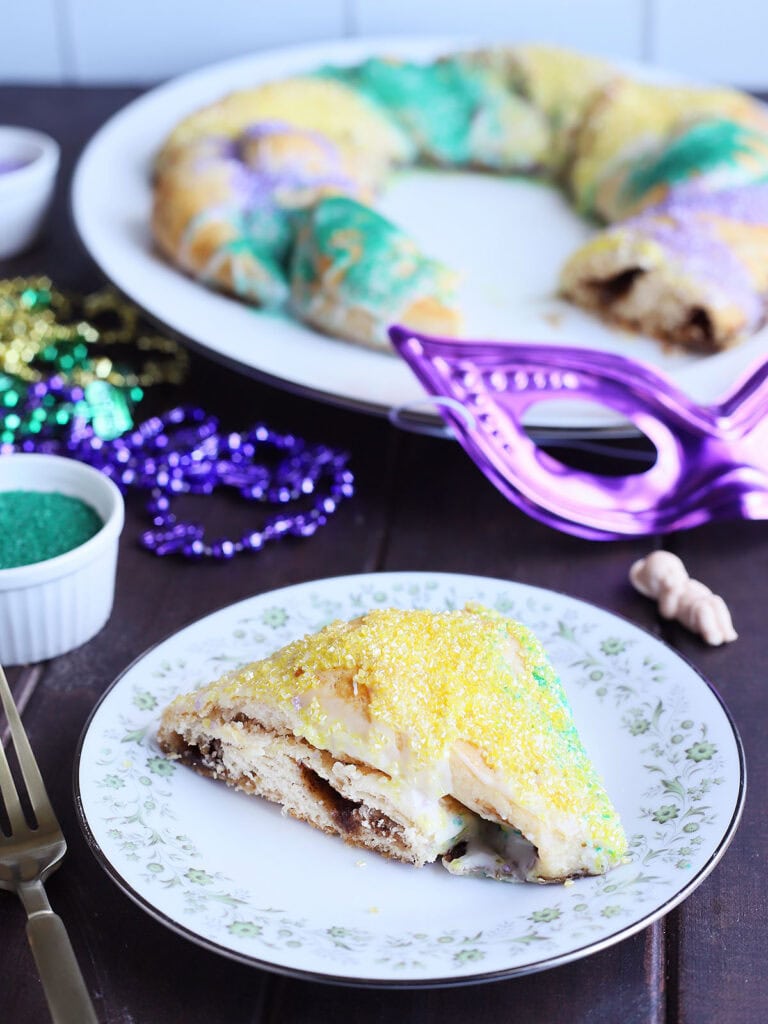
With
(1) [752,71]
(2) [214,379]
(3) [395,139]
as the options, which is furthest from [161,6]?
(2) [214,379]

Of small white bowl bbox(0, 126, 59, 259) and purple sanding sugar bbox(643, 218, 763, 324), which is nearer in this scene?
purple sanding sugar bbox(643, 218, 763, 324)

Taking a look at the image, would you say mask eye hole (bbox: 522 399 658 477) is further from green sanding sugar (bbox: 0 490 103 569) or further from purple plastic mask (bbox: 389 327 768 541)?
green sanding sugar (bbox: 0 490 103 569)

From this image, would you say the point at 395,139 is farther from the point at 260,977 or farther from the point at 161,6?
the point at 260,977

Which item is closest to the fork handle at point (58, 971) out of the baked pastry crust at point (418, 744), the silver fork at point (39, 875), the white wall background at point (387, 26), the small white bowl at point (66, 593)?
the silver fork at point (39, 875)

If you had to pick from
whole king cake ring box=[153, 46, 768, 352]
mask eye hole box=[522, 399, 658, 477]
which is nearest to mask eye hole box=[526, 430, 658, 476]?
mask eye hole box=[522, 399, 658, 477]

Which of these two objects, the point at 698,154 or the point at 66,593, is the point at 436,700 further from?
the point at 698,154

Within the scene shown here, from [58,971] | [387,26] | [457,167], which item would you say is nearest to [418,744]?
[58,971]
